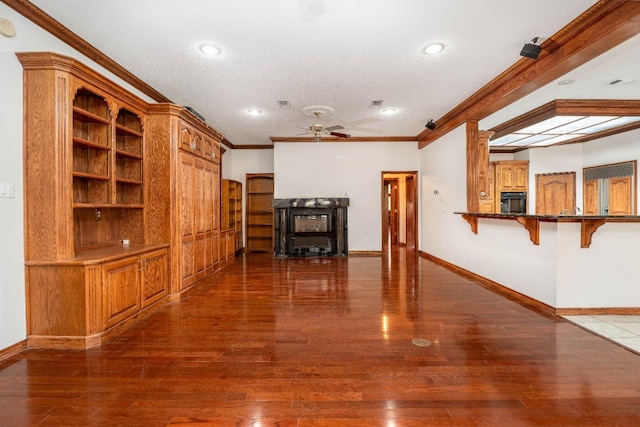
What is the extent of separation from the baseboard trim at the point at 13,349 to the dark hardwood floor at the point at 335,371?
117 mm

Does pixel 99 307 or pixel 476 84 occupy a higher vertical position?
pixel 476 84

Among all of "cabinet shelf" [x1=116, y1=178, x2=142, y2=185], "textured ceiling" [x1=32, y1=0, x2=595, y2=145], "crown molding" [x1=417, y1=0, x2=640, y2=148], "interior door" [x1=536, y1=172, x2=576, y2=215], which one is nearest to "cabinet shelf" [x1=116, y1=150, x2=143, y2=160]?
"cabinet shelf" [x1=116, y1=178, x2=142, y2=185]

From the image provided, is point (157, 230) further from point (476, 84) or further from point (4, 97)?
point (476, 84)

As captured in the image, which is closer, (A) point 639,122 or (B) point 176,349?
(B) point 176,349

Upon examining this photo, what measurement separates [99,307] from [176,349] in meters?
0.78

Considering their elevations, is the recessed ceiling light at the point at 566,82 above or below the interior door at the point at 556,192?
above

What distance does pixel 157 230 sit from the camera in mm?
3812

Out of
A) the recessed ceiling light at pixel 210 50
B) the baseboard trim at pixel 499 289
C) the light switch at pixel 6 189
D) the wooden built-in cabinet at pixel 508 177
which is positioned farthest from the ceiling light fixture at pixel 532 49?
the wooden built-in cabinet at pixel 508 177

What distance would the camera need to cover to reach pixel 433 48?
316 centimetres

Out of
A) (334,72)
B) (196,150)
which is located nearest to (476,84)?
(334,72)

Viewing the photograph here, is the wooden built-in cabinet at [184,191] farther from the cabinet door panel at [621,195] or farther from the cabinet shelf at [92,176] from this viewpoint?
the cabinet door panel at [621,195]

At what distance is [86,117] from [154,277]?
182 cm

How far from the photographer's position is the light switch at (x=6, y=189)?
2346mm

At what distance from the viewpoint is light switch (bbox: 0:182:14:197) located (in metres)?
2.35
